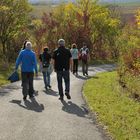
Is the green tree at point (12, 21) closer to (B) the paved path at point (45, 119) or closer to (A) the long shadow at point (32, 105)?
(B) the paved path at point (45, 119)

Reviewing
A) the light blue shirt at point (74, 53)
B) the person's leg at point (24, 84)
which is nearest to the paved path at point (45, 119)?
the person's leg at point (24, 84)

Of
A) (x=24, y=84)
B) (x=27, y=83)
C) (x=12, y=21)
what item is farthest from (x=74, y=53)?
(x=12, y=21)

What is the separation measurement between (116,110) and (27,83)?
13.9ft

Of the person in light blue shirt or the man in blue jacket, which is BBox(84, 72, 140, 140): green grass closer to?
the man in blue jacket

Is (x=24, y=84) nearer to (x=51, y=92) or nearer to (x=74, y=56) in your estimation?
(x=51, y=92)

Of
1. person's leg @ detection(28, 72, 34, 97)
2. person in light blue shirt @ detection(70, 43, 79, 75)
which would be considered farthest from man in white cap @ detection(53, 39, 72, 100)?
person in light blue shirt @ detection(70, 43, 79, 75)

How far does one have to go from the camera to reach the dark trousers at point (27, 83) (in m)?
17.8

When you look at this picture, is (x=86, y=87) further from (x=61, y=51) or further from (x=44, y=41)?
(x=44, y=41)

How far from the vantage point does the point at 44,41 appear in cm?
5184

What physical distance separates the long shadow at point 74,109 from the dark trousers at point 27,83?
1646mm

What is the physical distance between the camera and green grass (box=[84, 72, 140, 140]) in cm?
1212

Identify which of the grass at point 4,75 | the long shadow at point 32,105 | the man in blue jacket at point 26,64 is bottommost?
the grass at point 4,75

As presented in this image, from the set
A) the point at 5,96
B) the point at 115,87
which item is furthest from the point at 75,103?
→ the point at 115,87

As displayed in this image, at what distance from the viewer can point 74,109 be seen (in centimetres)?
1560
